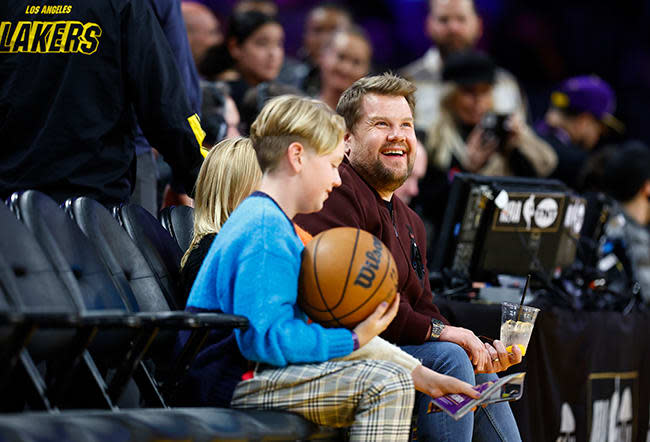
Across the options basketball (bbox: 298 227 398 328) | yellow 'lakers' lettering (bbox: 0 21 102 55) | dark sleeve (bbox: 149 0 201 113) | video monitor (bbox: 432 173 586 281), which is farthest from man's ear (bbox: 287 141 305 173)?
video monitor (bbox: 432 173 586 281)

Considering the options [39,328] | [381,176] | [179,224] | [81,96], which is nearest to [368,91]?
[381,176]

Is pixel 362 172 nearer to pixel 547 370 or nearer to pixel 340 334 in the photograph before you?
pixel 340 334

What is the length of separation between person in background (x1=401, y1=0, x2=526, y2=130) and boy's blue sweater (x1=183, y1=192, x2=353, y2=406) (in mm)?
4925

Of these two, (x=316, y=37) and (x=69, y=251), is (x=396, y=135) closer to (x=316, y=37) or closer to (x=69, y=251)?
(x=69, y=251)

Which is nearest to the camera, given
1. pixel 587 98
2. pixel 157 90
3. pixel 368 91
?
pixel 157 90

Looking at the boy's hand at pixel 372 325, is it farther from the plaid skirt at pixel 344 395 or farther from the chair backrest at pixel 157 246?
the chair backrest at pixel 157 246

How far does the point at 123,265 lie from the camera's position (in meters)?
3.60

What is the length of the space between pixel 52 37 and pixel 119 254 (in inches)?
40.7

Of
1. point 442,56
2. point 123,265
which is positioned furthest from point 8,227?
point 442,56

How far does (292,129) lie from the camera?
333 cm

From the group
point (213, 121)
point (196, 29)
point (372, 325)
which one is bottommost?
point (372, 325)

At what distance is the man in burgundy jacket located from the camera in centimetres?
389

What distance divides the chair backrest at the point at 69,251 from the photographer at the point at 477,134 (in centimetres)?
414

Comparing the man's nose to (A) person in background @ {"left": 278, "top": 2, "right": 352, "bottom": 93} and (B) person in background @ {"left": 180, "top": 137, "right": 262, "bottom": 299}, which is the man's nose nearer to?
(B) person in background @ {"left": 180, "top": 137, "right": 262, "bottom": 299}
